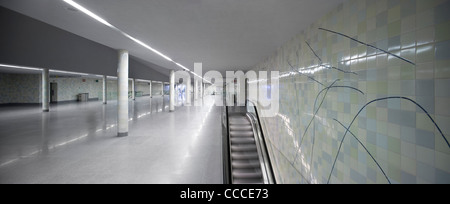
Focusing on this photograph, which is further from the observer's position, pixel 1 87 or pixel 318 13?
pixel 1 87

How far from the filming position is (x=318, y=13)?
3.60 m

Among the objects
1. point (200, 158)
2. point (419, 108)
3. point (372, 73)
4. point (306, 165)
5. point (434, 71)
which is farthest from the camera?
point (200, 158)

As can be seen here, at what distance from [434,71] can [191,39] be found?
5457 millimetres

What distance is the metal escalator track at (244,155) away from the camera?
654 cm

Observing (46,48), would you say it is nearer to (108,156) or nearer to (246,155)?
(108,156)

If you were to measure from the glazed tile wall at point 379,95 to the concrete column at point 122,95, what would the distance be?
7534mm

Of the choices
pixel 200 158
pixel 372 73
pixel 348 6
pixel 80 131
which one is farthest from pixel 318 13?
pixel 80 131

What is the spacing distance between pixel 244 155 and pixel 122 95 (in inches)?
234

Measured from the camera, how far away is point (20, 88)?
2195 centimetres

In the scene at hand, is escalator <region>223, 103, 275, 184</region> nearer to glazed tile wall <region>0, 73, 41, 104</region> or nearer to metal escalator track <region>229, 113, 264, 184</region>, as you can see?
metal escalator track <region>229, 113, 264, 184</region>

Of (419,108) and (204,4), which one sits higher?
(204,4)

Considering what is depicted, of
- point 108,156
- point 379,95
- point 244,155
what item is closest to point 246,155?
point 244,155
